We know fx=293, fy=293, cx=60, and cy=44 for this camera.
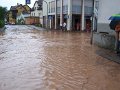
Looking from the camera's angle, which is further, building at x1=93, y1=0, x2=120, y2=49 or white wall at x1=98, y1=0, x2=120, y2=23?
white wall at x1=98, y1=0, x2=120, y2=23

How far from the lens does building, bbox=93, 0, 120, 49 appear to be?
62.7 ft

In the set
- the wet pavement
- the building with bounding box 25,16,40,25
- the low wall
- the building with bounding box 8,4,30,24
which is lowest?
the wet pavement

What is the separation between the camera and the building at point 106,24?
19125 millimetres

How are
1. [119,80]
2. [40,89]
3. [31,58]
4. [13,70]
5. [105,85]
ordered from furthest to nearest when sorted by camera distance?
[31,58] < [13,70] < [119,80] < [105,85] < [40,89]

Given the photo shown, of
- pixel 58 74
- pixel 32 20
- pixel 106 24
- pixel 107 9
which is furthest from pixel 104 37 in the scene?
pixel 32 20

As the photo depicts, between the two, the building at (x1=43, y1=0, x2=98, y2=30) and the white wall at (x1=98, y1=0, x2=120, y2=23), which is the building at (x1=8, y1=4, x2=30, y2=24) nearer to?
the building at (x1=43, y1=0, x2=98, y2=30)

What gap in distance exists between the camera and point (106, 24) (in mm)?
21188

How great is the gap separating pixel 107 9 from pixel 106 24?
1083 mm

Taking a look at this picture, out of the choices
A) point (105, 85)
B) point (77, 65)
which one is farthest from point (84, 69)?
point (105, 85)

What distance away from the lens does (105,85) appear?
930 cm

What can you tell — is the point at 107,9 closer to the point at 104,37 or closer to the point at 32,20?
the point at 104,37

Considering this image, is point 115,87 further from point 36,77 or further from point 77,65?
point 77,65

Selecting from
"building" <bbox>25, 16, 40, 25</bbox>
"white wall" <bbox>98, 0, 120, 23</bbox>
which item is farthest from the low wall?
"building" <bbox>25, 16, 40, 25</bbox>

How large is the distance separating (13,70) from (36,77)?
161 centimetres
